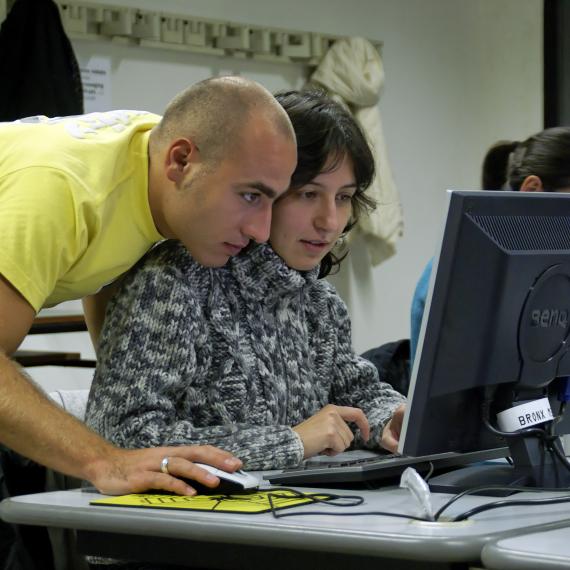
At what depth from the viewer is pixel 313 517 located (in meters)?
1.25

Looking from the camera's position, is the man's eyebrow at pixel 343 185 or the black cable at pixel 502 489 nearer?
the black cable at pixel 502 489

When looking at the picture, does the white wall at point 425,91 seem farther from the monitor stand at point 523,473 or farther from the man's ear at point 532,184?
the monitor stand at point 523,473

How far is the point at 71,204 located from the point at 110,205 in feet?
0.38

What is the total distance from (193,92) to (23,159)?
31 cm

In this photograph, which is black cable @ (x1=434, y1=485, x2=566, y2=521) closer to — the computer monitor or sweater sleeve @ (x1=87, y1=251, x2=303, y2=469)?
the computer monitor

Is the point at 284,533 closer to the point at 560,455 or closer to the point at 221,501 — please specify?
the point at 221,501

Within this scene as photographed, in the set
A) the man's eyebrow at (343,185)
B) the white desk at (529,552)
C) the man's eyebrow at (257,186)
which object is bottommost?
the white desk at (529,552)

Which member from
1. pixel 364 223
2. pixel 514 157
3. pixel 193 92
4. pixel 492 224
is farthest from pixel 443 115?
pixel 492 224

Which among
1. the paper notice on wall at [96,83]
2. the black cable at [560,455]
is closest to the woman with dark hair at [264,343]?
the black cable at [560,455]

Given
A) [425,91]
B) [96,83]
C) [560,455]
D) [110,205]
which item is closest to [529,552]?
[560,455]

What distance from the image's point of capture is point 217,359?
171cm

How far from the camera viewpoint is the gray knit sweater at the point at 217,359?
62.5 inches

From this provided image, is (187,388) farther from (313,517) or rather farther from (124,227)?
(313,517)

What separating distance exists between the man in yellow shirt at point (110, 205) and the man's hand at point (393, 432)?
390mm
